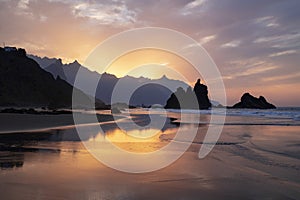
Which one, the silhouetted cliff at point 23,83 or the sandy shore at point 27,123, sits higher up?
the silhouetted cliff at point 23,83

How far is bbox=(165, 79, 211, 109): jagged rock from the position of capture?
172 metres

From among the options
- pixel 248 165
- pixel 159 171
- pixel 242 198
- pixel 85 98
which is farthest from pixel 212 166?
pixel 85 98

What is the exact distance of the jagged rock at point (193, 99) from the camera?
172 m

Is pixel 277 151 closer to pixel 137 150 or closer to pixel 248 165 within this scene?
pixel 248 165

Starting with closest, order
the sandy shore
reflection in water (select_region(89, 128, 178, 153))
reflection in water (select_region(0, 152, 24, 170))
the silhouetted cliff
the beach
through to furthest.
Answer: the beach
reflection in water (select_region(0, 152, 24, 170))
reflection in water (select_region(89, 128, 178, 153))
the sandy shore
the silhouetted cliff

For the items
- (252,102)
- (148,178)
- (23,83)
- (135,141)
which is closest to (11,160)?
(148,178)

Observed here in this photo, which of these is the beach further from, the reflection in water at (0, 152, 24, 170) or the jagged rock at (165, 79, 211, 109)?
the jagged rock at (165, 79, 211, 109)

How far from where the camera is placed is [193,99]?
18038 cm

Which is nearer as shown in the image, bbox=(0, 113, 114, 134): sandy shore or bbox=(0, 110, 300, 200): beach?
bbox=(0, 110, 300, 200): beach

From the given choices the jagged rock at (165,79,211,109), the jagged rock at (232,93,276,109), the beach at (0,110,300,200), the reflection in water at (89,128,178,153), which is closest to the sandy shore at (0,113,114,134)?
the reflection in water at (89,128,178,153)

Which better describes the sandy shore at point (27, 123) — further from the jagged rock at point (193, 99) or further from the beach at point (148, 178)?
the jagged rock at point (193, 99)

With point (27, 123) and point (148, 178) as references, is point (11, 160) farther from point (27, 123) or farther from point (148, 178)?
point (27, 123)

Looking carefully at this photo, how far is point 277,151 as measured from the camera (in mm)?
15641

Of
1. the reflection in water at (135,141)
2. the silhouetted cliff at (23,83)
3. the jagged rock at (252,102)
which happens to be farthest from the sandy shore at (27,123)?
the jagged rock at (252,102)
